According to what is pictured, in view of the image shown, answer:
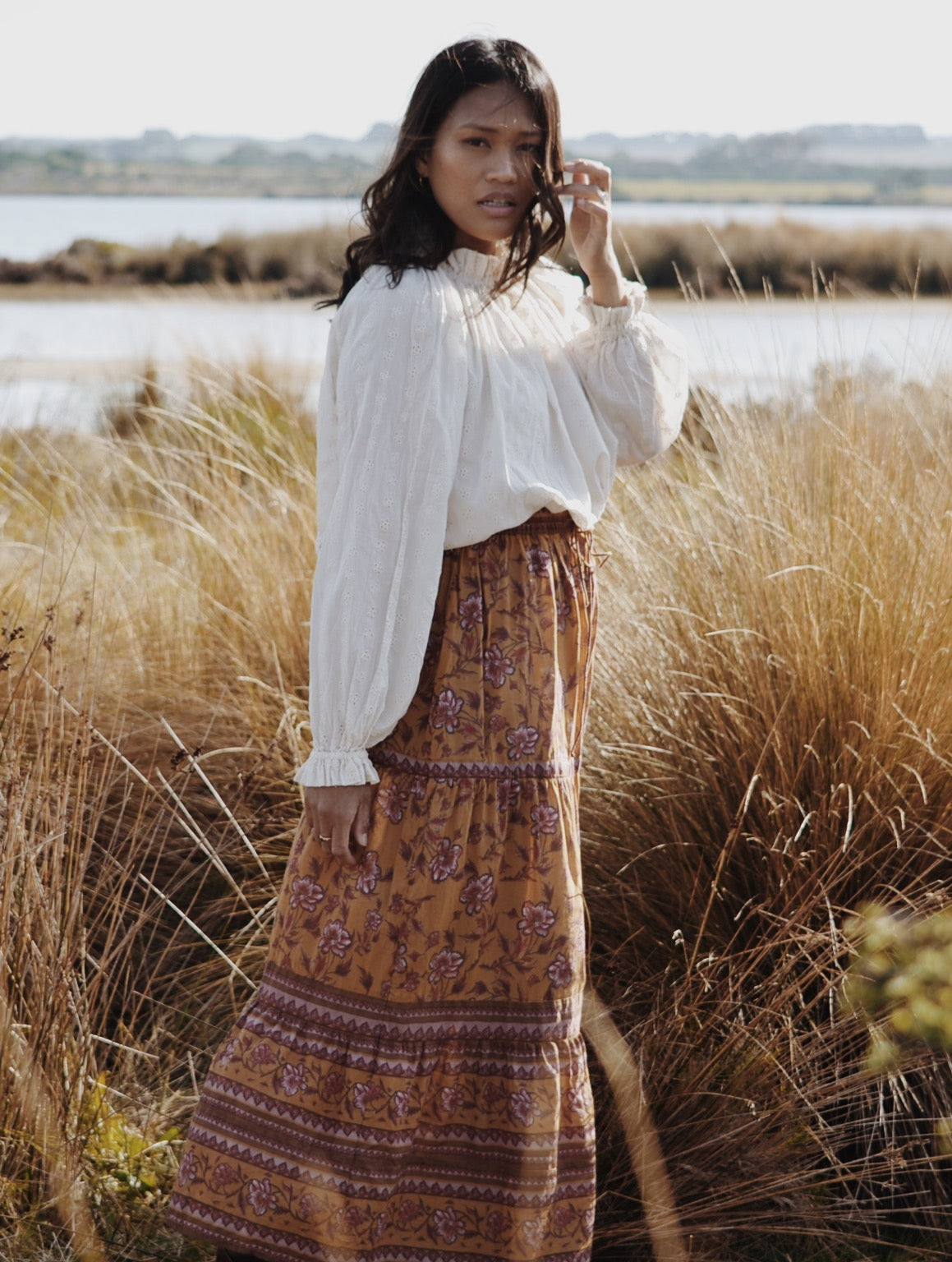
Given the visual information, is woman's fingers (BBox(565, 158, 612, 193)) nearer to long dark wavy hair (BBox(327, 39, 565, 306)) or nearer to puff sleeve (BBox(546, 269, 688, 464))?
long dark wavy hair (BBox(327, 39, 565, 306))

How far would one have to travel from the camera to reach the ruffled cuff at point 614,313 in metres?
2.16

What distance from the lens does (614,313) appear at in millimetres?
2154

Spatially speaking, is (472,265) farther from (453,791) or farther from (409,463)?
(453,791)

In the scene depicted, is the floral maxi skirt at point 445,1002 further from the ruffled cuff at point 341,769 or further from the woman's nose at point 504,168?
the woman's nose at point 504,168

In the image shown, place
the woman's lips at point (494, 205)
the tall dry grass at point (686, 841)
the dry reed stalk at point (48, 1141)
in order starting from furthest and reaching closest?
the tall dry grass at point (686, 841), the dry reed stalk at point (48, 1141), the woman's lips at point (494, 205)

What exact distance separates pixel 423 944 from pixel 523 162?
1136 millimetres

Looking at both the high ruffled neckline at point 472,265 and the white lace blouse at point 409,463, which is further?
the high ruffled neckline at point 472,265

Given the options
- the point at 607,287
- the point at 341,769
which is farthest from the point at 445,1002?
the point at 607,287

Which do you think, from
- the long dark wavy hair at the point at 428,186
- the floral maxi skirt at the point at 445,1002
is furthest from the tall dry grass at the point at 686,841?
the long dark wavy hair at the point at 428,186

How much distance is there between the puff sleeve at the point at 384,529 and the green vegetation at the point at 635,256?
17.8 metres

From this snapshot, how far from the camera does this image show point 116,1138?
2570mm

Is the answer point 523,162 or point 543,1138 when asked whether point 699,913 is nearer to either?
point 543,1138

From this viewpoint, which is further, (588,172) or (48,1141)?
(48,1141)

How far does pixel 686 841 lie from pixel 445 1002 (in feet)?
2.84
